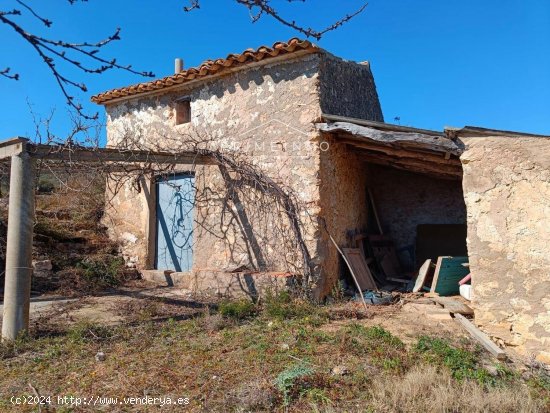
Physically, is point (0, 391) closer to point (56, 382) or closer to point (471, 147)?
point (56, 382)

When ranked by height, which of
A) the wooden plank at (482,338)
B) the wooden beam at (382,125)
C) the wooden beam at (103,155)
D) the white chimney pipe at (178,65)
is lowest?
the wooden plank at (482,338)

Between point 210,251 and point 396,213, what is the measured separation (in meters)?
3.71

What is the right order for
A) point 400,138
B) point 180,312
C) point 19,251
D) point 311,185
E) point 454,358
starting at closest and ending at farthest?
point 454,358, point 19,251, point 400,138, point 180,312, point 311,185

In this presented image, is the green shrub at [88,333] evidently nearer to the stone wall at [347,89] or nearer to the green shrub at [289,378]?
the green shrub at [289,378]

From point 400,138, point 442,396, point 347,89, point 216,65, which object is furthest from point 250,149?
point 442,396

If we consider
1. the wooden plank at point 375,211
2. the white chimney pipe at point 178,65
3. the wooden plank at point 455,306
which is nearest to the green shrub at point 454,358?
the wooden plank at point 455,306

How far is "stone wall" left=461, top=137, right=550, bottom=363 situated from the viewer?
4.47 m

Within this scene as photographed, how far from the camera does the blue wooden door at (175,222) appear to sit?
798cm

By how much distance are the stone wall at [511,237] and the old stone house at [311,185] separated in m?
0.01

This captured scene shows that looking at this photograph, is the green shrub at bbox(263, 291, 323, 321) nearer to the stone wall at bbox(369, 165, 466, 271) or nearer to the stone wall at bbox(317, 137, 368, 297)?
the stone wall at bbox(317, 137, 368, 297)

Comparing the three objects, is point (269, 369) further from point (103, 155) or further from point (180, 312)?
point (103, 155)

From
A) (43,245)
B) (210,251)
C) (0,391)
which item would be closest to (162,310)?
(210,251)

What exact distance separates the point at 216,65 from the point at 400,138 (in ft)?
10.7

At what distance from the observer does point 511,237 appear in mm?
4660
